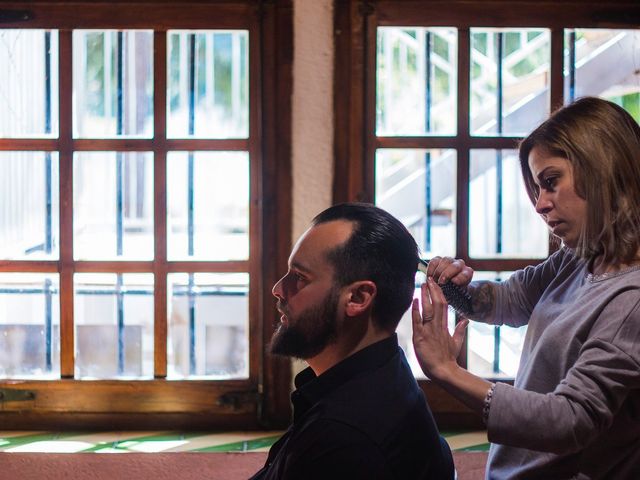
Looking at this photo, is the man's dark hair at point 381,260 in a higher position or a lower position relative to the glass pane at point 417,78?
lower

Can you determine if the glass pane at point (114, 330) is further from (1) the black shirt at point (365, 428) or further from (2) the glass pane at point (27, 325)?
(1) the black shirt at point (365, 428)

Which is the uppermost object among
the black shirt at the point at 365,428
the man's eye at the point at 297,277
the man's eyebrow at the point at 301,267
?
the man's eyebrow at the point at 301,267

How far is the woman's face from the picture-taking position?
1.50 metres

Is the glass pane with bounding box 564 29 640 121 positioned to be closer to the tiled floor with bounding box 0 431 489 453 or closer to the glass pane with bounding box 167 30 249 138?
the glass pane with bounding box 167 30 249 138

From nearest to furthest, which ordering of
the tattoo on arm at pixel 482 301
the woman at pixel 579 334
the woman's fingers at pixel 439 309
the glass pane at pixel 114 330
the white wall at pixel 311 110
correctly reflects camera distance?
the woman at pixel 579 334 < the woman's fingers at pixel 439 309 < the tattoo on arm at pixel 482 301 < the white wall at pixel 311 110 < the glass pane at pixel 114 330

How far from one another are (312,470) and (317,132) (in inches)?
72.5

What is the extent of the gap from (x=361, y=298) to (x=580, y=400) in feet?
1.40

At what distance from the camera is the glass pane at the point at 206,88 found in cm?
297

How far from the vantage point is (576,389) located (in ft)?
4.43

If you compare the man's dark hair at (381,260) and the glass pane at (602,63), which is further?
the glass pane at (602,63)

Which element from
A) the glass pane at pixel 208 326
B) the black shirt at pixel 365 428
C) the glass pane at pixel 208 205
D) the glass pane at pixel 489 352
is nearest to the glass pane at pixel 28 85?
the glass pane at pixel 208 205

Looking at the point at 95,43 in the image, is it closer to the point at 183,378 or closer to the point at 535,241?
the point at 183,378

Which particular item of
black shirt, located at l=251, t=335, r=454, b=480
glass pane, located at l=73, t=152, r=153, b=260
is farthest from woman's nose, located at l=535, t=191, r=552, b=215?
glass pane, located at l=73, t=152, r=153, b=260

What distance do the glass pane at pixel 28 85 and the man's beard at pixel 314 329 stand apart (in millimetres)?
1807
